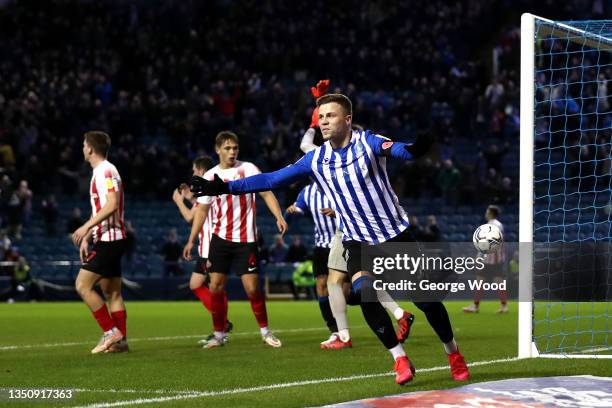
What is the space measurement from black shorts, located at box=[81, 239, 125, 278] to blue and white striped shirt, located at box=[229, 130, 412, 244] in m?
3.46

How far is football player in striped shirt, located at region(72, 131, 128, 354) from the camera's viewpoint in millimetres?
10336

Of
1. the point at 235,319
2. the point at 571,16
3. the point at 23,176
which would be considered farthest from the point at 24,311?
the point at 571,16

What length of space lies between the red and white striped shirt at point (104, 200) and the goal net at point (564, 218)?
12.6ft

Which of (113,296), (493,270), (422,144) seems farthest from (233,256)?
(493,270)

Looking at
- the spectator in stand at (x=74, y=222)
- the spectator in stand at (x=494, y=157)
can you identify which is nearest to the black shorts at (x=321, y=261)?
the spectator in stand at (x=74, y=222)

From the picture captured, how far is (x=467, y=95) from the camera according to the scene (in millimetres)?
29234

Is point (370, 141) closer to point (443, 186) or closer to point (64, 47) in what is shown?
point (443, 186)

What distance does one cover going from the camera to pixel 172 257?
26047 millimetres

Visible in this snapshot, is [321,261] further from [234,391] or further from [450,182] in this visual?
[450,182]

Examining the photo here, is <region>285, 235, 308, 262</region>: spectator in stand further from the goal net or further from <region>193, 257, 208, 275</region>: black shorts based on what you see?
<region>193, 257, 208, 275</region>: black shorts

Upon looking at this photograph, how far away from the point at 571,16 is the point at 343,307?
23817mm

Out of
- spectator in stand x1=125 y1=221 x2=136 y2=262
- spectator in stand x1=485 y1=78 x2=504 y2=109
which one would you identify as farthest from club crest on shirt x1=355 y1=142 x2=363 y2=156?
spectator in stand x1=485 y1=78 x2=504 y2=109

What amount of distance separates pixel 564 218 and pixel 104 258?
10.4 metres

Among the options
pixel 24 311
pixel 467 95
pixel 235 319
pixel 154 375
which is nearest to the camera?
pixel 154 375
